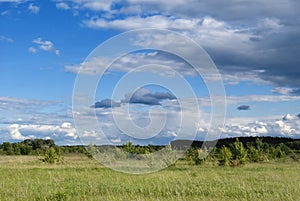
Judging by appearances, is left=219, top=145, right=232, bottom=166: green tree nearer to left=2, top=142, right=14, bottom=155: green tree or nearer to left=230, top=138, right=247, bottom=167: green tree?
left=230, top=138, right=247, bottom=167: green tree

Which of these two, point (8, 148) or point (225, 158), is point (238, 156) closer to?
point (225, 158)

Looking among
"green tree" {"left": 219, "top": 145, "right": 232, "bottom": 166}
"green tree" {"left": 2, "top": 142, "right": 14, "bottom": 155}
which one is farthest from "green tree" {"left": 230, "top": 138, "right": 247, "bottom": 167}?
"green tree" {"left": 2, "top": 142, "right": 14, "bottom": 155}

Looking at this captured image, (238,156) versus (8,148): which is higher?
(8,148)

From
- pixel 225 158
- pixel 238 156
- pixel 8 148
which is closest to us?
pixel 225 158

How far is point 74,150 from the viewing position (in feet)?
272

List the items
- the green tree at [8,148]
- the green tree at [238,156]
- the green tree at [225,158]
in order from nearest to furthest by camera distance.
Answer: the green tree at [225,158] → the green tree at [238,156] → the green tree at [8,148]

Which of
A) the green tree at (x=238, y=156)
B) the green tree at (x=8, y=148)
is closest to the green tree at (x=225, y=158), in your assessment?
the green tree at (x=238, y=156)

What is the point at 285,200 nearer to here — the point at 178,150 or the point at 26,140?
the point at 178,150

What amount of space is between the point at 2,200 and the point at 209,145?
3877 centimetres

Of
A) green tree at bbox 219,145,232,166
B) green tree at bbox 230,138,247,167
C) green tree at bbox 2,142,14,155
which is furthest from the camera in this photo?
green tree at bbox 2,142,14,155

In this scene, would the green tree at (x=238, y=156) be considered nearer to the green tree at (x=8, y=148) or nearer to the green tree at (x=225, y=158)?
the green tree at (x=225, y=158)

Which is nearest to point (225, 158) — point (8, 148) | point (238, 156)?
point (238, 156)

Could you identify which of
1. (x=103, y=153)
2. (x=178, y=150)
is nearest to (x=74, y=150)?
(x=103, y=153)

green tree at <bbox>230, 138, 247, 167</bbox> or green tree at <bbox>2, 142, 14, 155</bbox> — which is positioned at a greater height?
green tree at <bbox>2, 142, 14, 155</bbox>
